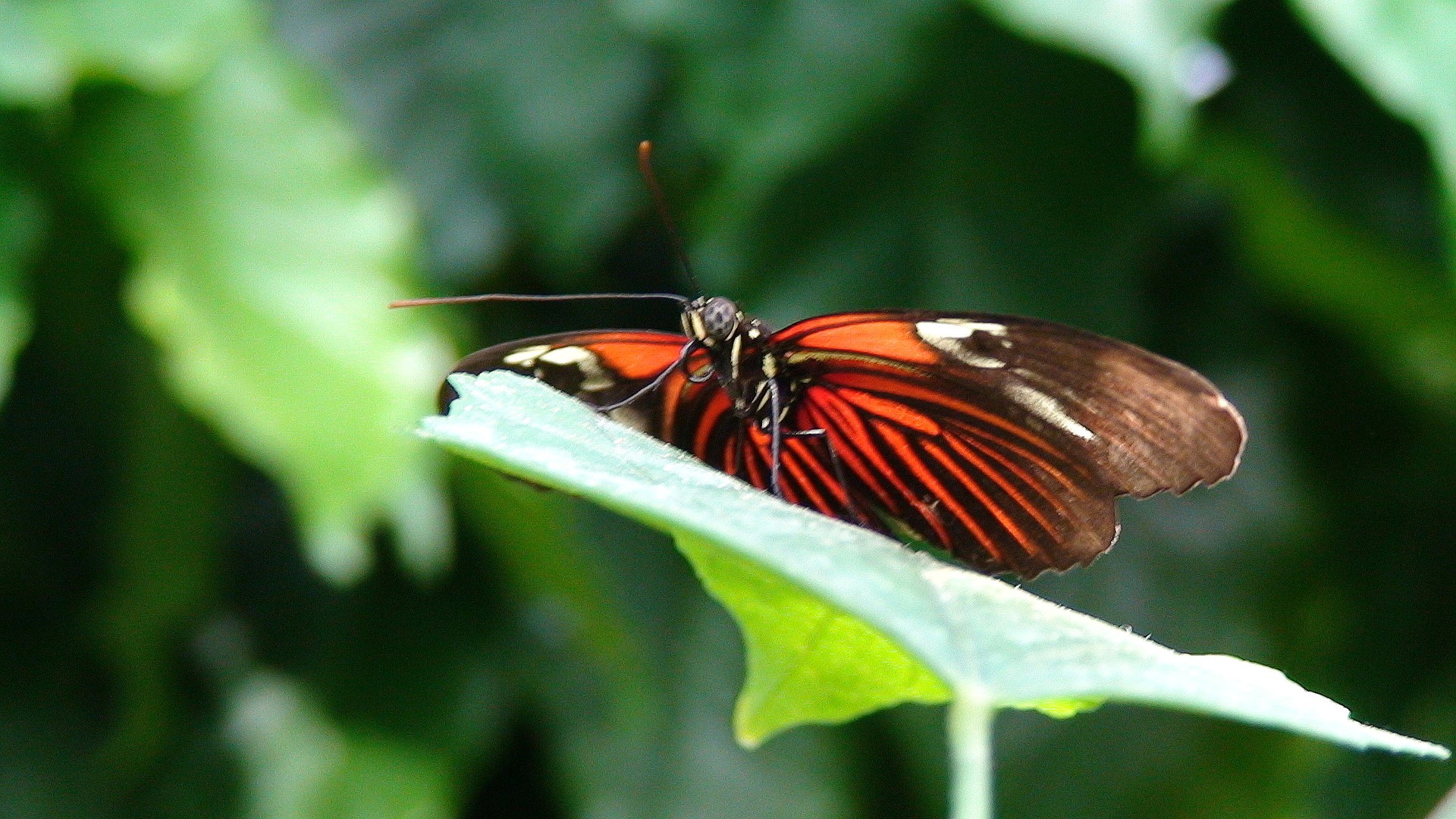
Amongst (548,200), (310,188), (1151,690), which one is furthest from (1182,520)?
(1151,690)

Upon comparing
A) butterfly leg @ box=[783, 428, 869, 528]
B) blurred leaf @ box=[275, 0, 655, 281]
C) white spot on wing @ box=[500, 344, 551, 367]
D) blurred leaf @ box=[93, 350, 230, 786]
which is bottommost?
blurred leaf @ box=[93, 350, 230, 786]

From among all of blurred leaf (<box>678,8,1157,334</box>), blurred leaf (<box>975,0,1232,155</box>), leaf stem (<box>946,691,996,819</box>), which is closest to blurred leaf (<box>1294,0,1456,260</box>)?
blurred leaf (<box>975,0,1232,155</box>)

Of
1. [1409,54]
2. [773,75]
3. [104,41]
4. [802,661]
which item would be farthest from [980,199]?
[802,661]

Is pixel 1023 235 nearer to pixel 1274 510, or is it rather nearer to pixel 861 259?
pixel 861 259

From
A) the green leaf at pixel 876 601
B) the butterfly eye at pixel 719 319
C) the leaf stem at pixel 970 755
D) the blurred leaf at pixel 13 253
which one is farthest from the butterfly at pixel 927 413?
the blurred leaf at pixel 13 253

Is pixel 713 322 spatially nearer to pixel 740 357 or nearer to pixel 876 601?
pixel 740 357

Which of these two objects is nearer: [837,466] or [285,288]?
[837,466]

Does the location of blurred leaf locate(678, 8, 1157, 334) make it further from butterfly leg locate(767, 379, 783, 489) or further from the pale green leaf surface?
the pale green leaf surface
